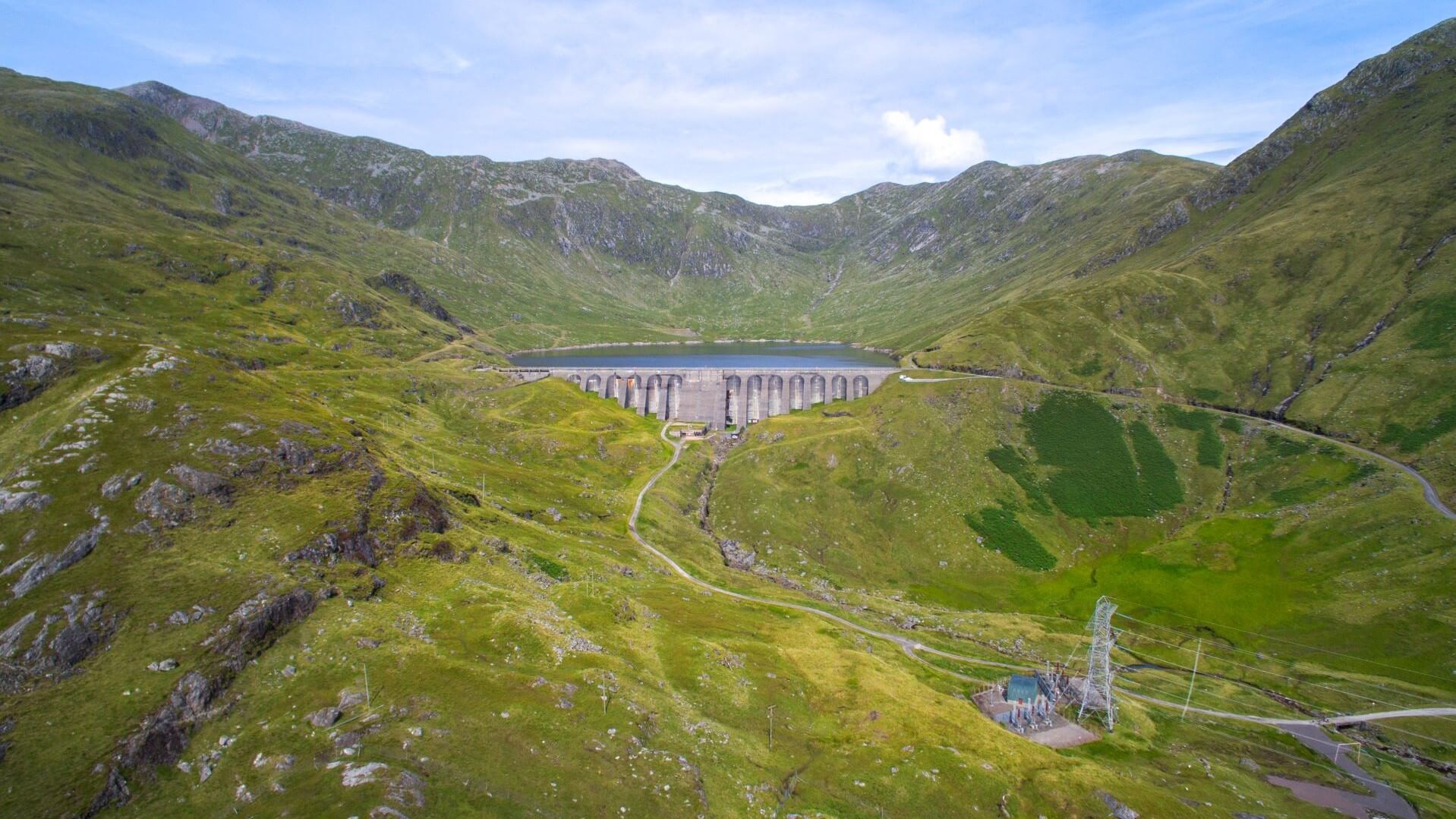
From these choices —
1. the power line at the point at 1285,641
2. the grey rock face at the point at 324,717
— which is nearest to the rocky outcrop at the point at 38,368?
the grey rock face at the point at 324,717

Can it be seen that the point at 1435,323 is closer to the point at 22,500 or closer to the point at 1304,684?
the point at 1304,684

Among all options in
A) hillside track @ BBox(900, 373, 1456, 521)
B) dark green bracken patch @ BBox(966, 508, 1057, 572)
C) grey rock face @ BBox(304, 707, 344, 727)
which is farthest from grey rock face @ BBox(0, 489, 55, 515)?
hillside track @ BBox(900, 373, 1456, 521)

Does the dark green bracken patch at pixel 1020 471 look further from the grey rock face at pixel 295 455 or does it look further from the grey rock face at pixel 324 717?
the grey rock face at pixel 324 717

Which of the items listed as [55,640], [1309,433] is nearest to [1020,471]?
[1309,433]

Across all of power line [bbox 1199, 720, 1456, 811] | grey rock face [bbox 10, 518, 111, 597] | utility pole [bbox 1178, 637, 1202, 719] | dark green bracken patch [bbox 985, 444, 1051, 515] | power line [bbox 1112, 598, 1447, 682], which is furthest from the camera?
dark green bracken patch [bbox 985, 444, 1051, 515]

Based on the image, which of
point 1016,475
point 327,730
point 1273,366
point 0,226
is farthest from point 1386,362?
point 0,226

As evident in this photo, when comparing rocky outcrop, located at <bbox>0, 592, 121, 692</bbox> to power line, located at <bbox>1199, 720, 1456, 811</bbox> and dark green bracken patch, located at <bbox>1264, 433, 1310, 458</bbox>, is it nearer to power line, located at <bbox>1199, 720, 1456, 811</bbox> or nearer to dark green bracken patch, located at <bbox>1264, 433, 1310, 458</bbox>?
power line, located at <bbox>1199, 720, 1456, 811</bbox>

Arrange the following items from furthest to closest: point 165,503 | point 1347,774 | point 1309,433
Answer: point 1309,433, point 1347,774, point 165,503
